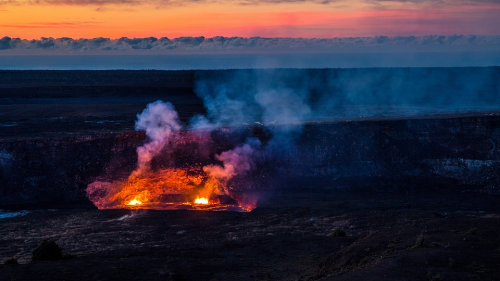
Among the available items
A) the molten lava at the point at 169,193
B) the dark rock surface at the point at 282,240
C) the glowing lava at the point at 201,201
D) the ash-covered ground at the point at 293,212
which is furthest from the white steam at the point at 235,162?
the dark rock surface at the point at 282,240

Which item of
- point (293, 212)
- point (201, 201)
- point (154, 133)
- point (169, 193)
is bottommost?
point (293, 212)

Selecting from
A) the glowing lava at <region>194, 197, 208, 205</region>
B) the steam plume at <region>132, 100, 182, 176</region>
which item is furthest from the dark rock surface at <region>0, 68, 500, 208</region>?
the glowing lava at <region>194, 197, 208, 205</region>

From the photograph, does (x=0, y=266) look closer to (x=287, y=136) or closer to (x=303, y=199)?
(x=303, y=199)

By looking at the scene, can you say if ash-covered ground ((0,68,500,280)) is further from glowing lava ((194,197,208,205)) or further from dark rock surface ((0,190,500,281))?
glowing lava ((194,197,208,205))

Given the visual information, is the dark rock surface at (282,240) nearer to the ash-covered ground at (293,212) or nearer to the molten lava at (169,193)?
the ash-covered ground at (293,212)

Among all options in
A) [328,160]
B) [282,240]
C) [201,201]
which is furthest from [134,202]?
[328,160]

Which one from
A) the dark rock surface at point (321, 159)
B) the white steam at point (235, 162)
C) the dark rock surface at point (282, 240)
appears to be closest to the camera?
the dark rock surface at point (282, 240)

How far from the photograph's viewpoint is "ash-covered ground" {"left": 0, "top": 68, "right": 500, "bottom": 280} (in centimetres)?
1731

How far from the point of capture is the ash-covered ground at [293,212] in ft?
56.8

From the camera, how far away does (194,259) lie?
2041 cm

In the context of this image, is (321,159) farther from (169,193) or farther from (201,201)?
(169,193)

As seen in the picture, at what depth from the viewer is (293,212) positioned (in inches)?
1130

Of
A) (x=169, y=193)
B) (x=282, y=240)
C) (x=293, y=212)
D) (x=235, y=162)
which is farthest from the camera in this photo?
(x=235, y=162)

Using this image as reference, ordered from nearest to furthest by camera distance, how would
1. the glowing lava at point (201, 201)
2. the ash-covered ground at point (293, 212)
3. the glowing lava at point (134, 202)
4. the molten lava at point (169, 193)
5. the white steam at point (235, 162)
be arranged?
the ash-covered ground at point (293, 212), the molten lava at point (169, 193), the glowing lava at point (134, 202), the glowing lava at point (201, 201), the white steam at point (235, 162)
